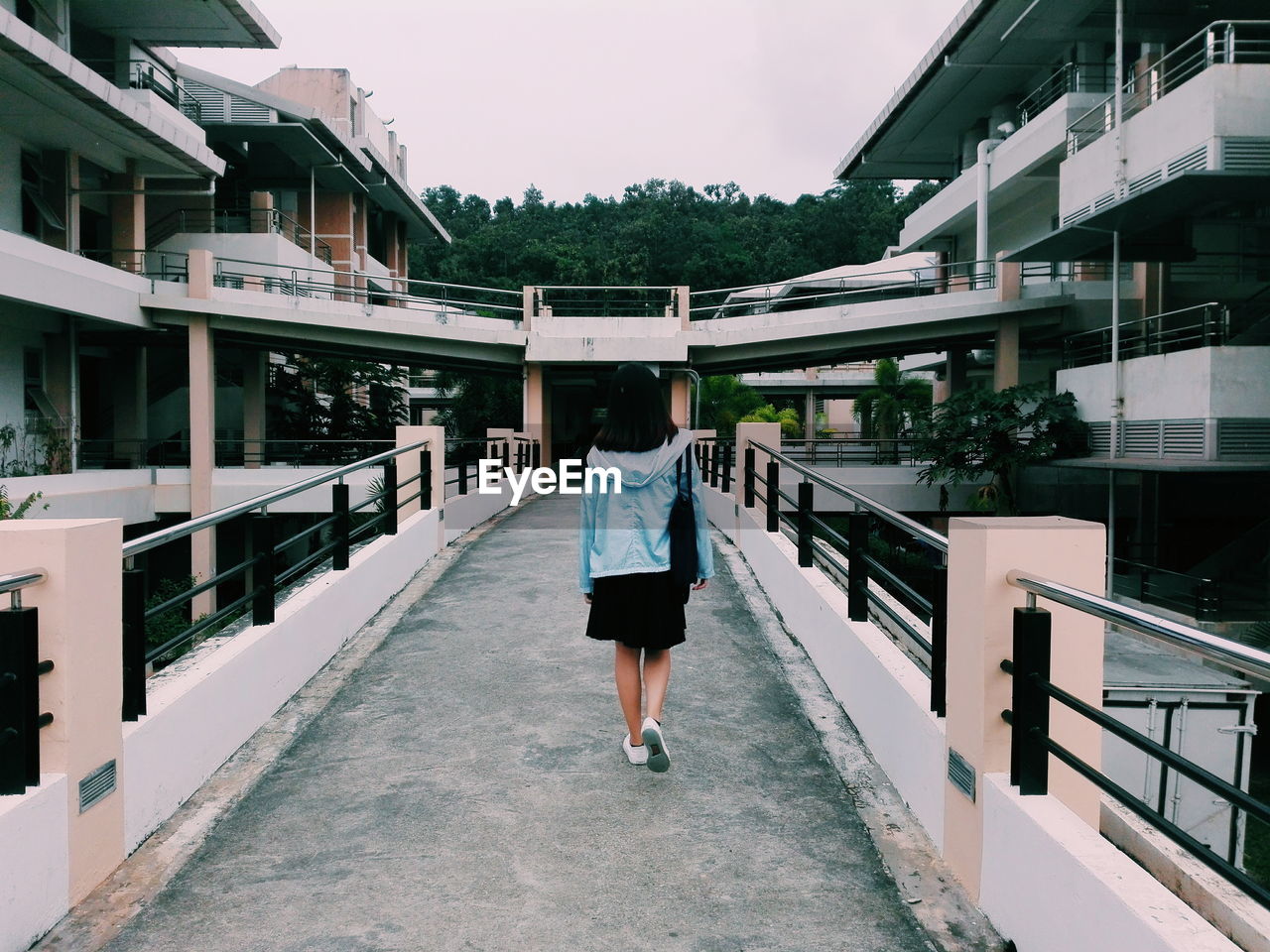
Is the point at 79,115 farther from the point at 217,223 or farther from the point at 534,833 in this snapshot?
the point at 534,833

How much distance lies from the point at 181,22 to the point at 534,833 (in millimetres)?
24108

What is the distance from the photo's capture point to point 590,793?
15.6 ft

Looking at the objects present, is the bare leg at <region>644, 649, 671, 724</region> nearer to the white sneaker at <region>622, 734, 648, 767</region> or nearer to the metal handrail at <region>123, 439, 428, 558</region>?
the white sneaker at <region>622, 734, 648, 767</region>

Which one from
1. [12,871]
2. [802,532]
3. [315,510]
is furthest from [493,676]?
[315,510]

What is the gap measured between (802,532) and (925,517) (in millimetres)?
19383

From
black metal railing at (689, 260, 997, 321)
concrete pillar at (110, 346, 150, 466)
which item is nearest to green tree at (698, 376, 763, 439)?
black metal railing at (689, 260, 997, 321)

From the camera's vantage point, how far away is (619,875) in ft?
12.9

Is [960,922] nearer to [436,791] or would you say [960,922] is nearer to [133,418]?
[436,791]

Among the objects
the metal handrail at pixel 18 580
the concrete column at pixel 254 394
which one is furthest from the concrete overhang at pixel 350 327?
the metal handrail at pixel 18 580

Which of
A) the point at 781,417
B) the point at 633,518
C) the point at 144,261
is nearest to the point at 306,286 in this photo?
the point at 144,261

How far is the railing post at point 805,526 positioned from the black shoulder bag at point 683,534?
3048mm

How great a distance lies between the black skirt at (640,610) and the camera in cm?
488

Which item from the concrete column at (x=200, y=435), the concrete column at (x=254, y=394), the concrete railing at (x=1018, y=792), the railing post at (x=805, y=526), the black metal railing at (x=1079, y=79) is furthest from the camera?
the concrete column at (x=254, y=394)

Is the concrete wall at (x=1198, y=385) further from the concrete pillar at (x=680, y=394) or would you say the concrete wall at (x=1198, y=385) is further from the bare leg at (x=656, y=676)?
the concrete pillar at (x=680, y=394)
